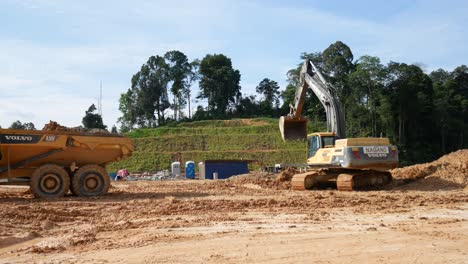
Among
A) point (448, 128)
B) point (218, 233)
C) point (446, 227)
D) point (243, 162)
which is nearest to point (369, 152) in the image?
point (446, 227)

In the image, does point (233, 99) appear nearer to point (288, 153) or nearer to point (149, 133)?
point (149, 133)

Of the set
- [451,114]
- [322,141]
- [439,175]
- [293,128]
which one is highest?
[451,114]

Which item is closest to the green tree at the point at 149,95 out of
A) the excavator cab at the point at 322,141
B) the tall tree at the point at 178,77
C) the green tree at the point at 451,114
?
the tall tree at the point at 178,77

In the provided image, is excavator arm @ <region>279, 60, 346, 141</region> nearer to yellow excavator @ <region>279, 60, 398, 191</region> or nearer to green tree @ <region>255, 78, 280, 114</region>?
yellow excavator @ <region>279, 60, 398, 191</region>

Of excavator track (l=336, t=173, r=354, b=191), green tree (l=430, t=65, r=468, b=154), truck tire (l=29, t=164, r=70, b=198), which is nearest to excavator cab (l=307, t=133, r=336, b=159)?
excavator track (l=336, t=173, r=354, b=191)

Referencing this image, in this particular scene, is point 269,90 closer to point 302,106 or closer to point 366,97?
point 366,97

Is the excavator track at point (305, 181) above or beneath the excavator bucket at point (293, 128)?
beneath

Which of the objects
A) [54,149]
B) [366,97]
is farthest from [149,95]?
[54,149]

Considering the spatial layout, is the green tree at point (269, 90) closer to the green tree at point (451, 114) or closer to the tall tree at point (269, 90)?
the tall tree at point (269, 90)

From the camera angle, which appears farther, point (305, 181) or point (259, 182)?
point (259, 182)

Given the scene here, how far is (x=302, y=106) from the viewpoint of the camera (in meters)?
20.7

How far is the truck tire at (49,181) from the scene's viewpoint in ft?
47.1

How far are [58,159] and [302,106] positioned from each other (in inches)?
393

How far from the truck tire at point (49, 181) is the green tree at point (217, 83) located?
61923 millimetres
